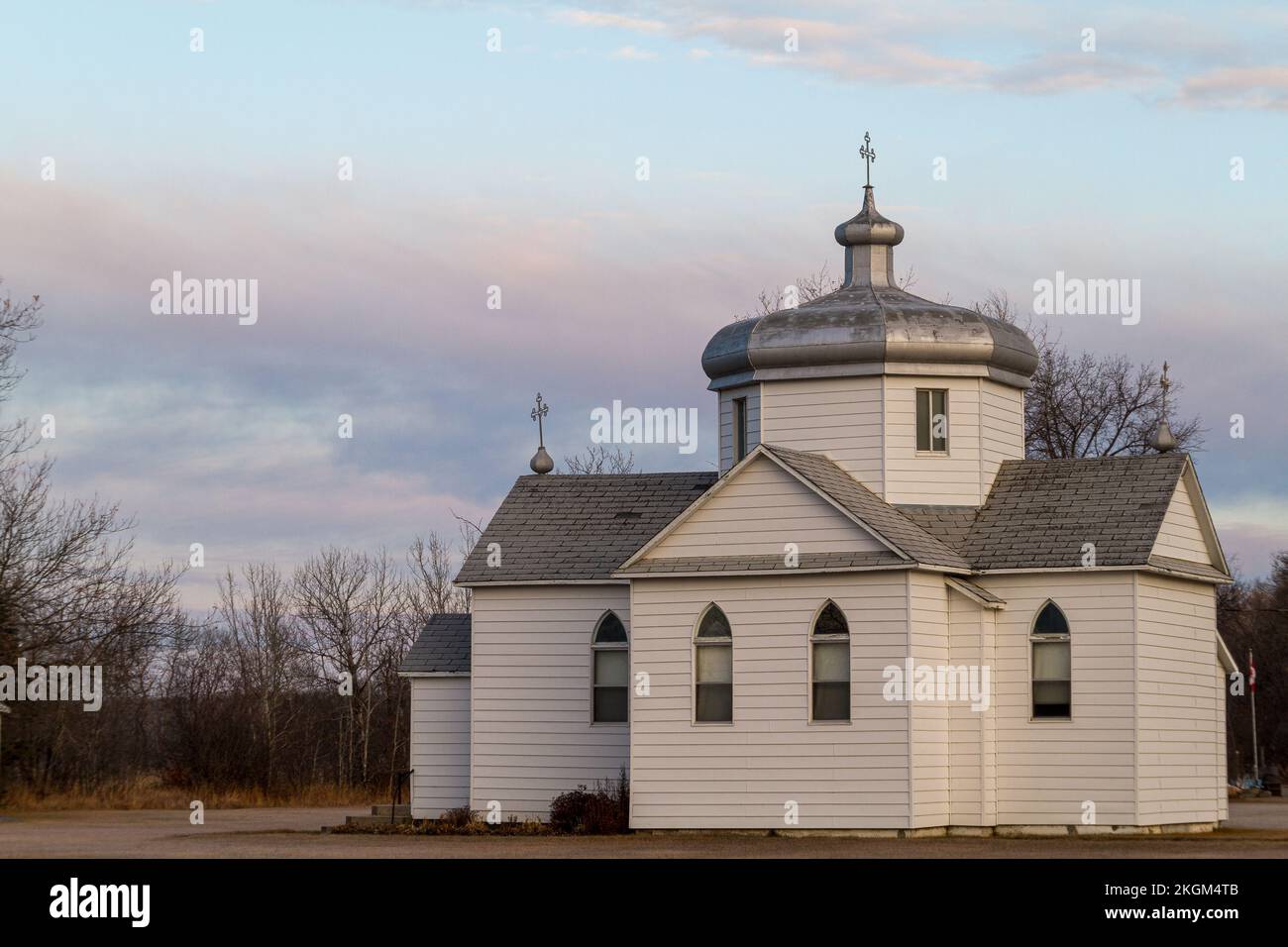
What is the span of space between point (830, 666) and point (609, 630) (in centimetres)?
546

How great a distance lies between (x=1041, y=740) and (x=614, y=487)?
10001mm

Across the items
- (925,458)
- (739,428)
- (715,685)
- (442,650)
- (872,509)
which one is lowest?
(715,685)

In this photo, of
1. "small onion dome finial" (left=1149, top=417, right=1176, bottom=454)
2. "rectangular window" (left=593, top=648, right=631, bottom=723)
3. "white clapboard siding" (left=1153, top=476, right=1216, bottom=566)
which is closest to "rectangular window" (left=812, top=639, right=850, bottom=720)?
"rectangular window" (left=593, top=648, right=631, bottom=723)

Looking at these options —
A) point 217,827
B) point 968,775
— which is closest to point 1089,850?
point 968,775

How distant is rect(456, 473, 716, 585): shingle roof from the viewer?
35.5 meters

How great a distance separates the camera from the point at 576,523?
3675 centimetres

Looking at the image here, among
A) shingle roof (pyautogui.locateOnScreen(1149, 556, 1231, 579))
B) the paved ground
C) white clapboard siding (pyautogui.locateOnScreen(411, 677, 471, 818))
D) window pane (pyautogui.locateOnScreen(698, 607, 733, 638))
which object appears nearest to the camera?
the paved ground

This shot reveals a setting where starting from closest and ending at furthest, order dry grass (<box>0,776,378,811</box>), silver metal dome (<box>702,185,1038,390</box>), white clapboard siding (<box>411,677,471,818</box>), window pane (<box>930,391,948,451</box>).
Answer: silver metal dome (<box>702,185,1038,390</box>), window pane (<box>930,391,948,451</box>), white clapboard siding (<box>411,677,471,818</box>), dry grass (<box>0,776,378,811</box>)

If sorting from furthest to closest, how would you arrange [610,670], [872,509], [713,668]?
[610,670], [872,509], [713,668]

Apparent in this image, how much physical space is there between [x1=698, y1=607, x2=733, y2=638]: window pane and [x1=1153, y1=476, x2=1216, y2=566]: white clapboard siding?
7278 millimetres

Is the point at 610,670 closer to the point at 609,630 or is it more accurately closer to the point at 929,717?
the point at 609,630

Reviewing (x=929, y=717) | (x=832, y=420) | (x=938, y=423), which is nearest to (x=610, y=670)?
(x=832, y=420)

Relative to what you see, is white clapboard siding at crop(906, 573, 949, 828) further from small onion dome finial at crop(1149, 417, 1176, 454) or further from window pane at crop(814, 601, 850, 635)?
small onion dome finial at crop(1149, 417, 1176, 454)
